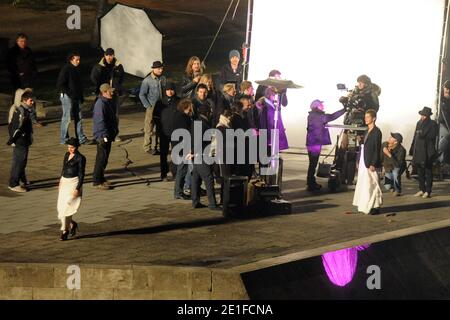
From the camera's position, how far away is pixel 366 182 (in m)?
20.0

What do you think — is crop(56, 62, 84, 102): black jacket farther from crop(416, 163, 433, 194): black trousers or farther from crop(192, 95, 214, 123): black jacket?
crop(416, 163, 433, 194): black trousers

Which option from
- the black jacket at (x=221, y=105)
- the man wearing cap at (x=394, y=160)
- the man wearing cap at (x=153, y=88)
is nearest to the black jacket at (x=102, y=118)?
the black jacket at (x=221, y=105)

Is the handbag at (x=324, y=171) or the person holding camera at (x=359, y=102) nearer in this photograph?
the handbag at (x=324, y=171)

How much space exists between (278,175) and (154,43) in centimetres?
1141

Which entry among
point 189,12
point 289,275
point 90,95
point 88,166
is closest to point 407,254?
point 289,275

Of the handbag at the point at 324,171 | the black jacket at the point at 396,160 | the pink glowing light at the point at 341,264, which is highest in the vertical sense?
the black jacket at the point at 396,160

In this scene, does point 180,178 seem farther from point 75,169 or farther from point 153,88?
point 153,88

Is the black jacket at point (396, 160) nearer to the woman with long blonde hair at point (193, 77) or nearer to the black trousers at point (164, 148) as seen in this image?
the woman with long blonde hair at point (193, 77)

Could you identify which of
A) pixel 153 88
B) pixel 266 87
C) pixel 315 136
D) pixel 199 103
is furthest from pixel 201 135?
pixel 153 88

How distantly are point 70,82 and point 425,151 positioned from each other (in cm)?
677

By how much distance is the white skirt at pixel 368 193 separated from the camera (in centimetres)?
1983

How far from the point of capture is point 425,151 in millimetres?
21750

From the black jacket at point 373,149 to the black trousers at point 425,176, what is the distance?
1845mm

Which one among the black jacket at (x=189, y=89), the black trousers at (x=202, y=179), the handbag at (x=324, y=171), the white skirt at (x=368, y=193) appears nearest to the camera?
the black trousers at (x=202, y=179)
